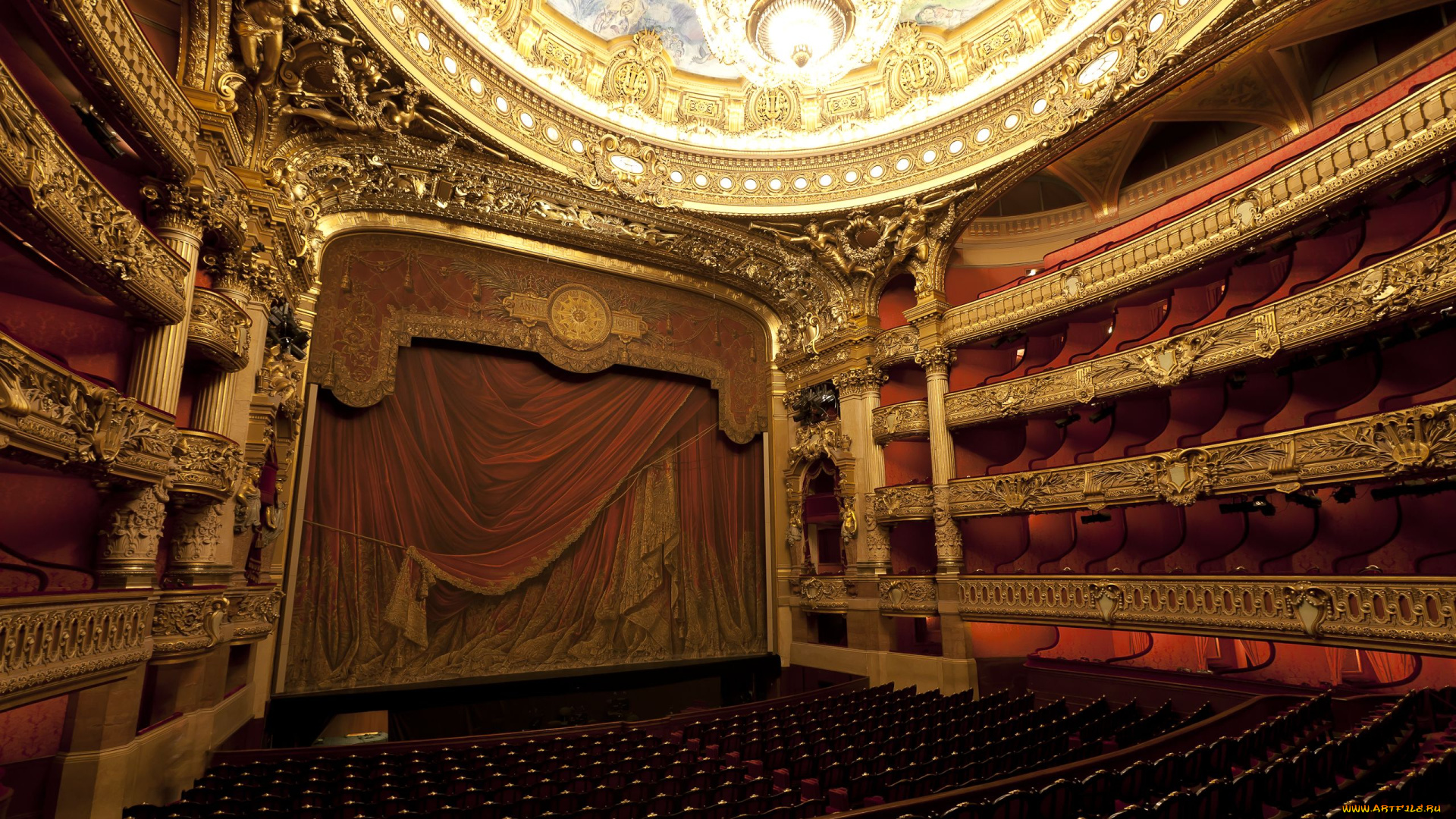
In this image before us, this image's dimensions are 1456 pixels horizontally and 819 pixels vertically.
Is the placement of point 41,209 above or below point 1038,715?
above

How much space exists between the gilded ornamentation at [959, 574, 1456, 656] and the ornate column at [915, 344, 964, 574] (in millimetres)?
554

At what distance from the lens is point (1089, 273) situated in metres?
10.9

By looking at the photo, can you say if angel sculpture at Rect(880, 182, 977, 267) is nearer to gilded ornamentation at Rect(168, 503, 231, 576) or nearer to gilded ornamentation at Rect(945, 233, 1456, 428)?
gilded ornamentation at Rect(945, 233, 1456, 428)

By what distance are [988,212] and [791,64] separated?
7567 millimetres

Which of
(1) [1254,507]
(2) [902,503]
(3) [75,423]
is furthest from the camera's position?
(2) [902,503]

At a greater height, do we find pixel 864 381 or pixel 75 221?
pixel 864 381

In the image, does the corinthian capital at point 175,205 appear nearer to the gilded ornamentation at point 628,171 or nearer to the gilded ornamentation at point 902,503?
the gilded ornamentation at point 628,171

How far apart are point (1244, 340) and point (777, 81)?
6.65 metres

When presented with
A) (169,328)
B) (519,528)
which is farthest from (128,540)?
(519,528)

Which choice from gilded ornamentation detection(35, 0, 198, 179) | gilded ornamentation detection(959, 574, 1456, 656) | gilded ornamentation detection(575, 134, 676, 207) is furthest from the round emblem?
gilded ornamentation detection(959, 574, 1456, 656)

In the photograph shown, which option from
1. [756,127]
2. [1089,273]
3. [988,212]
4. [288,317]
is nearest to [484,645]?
[288,317]

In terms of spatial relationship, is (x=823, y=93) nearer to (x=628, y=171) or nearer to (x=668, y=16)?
(x=668, y=16)

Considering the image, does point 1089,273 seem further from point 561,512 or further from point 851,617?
point 561,512

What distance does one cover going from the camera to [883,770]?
18.3 ft
